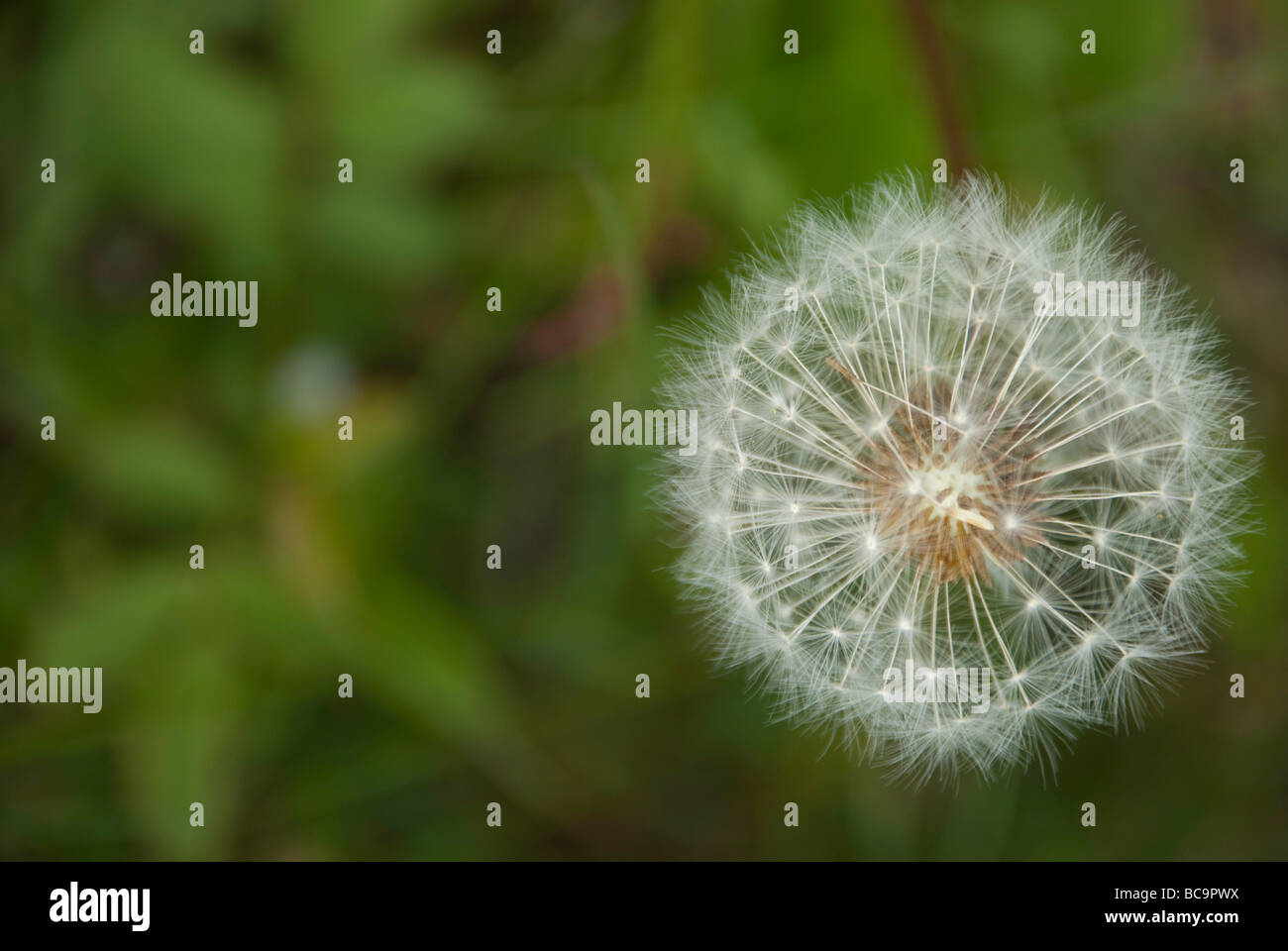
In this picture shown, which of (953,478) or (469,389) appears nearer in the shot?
(953,478)

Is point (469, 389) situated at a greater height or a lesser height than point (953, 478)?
greater

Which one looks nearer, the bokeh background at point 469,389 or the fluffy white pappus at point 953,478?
the fluffy white pappus at point 953,478
